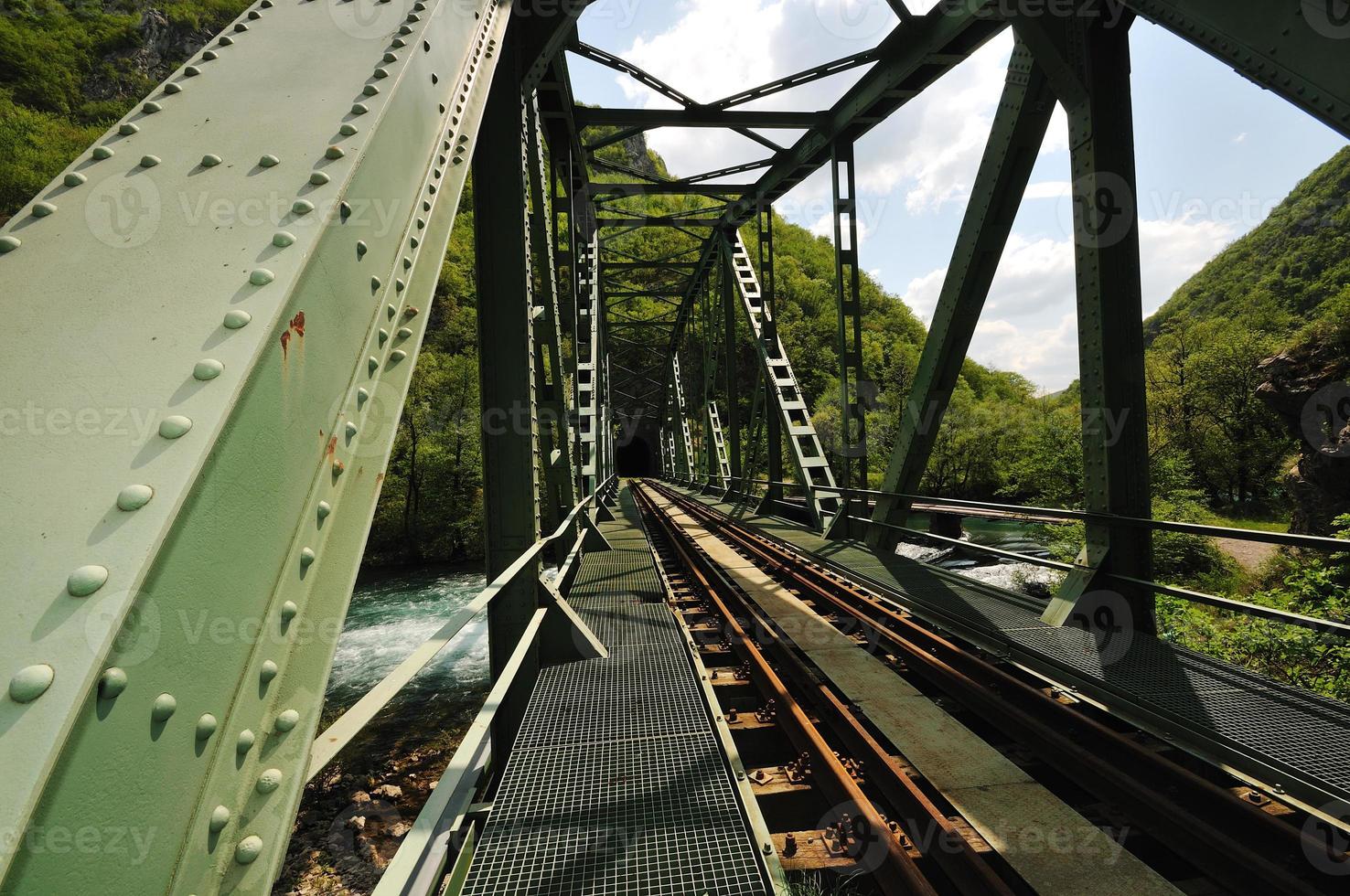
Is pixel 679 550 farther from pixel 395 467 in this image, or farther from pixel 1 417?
pixel 395 467

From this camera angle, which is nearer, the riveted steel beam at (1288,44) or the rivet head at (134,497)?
the rivet head at (134,497)

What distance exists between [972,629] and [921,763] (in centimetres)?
154

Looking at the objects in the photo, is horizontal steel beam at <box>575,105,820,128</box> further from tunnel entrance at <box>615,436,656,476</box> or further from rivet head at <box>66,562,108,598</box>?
tunnel entrance at <box>615,436,656,476</box>

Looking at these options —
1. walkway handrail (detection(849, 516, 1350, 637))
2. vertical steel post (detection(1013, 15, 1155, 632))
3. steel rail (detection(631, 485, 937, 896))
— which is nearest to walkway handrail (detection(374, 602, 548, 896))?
steel rail (detection(631, 485, 937, 896))

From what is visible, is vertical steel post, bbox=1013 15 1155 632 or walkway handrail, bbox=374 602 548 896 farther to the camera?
vertical steel post, bbox=1013 15 1155 632

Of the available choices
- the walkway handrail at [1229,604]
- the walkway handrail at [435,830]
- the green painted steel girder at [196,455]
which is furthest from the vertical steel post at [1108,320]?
the green painted steel girder at [196,455]

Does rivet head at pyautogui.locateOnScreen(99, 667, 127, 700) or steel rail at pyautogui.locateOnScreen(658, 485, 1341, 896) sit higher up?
rivet head at pyautogui.locateOnScreen(99, 667, 127, 700)

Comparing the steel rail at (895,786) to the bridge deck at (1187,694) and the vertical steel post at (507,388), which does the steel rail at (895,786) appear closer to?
the bridge deck at (1187,694)

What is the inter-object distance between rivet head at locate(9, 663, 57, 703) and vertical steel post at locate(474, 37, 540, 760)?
3.17 meters

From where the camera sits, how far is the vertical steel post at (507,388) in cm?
376

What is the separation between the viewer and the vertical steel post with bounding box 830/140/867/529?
26.0 ft

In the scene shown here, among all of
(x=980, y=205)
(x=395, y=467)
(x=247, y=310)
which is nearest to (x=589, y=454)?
(x=980, y=205)

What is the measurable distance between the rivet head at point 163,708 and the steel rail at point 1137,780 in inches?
127

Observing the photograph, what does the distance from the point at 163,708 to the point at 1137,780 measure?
3644 millimetres
